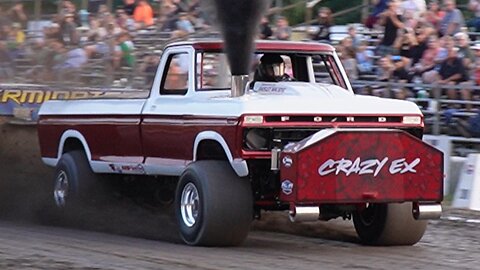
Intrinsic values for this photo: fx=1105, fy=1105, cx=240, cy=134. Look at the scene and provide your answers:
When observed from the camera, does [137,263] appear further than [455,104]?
No

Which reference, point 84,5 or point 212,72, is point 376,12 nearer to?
point 84,5

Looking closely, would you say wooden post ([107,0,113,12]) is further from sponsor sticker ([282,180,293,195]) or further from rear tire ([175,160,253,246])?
sponsor sticker ([282,180,293,195])

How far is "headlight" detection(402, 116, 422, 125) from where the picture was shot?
930cm

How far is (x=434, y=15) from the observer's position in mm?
16172

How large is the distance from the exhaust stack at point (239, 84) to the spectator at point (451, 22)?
688 centimetres

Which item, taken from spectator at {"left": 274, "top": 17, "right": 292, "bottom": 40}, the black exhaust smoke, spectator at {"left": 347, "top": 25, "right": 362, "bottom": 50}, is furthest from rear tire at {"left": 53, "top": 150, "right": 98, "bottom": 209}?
spectator at {"left": 347, "top": 25, "right": 362, "bottom": 50}

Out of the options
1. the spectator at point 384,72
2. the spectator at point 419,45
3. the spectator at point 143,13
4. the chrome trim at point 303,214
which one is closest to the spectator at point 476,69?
the spectator at point 419,45

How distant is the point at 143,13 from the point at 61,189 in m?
5.33

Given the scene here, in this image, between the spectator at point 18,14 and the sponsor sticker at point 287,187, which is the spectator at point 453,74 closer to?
the spectator at point 18,14

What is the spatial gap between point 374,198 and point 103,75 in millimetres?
7018

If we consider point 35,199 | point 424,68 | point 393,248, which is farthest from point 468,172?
point 35,199

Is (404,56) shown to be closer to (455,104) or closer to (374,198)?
(455,104)

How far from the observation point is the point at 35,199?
1260 cm

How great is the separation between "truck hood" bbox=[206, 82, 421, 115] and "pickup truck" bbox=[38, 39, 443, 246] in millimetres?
11
